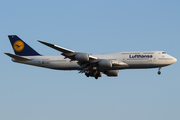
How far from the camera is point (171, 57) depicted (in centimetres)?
Answer: 5125

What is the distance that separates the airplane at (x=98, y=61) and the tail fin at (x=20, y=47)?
1.41 feet

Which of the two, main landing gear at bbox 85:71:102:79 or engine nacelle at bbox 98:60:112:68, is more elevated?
engine nacelle at bbox 98:60:112:68

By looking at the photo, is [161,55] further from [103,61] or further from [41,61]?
[41,61]

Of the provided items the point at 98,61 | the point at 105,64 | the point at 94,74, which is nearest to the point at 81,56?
the point at 98,61

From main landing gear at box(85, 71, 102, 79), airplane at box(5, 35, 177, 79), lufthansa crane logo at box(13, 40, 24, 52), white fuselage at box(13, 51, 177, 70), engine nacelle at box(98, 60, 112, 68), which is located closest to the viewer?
airplane at box(5, 35, 177, 79)

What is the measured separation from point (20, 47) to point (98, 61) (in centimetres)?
1657

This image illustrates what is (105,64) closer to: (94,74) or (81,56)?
(81,56)

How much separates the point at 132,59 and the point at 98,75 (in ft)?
25.8

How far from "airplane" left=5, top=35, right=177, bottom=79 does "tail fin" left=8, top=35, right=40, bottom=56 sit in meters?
0.43

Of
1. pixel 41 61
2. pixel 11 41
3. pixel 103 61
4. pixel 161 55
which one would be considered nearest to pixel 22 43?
pixel 11 41

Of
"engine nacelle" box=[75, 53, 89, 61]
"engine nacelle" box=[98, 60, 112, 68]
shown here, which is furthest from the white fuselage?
"engine nacelle" box=[75, 53, 89, 61]

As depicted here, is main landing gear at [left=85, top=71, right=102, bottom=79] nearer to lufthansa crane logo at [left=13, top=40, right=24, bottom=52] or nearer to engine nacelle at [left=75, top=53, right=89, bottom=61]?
engine nacelle at [left=75, top=53, right=89, bottom=61]

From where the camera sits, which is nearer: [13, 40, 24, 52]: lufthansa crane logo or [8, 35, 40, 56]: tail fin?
[8, 35, 40, 56]: tail fin

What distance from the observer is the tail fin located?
187 ft
